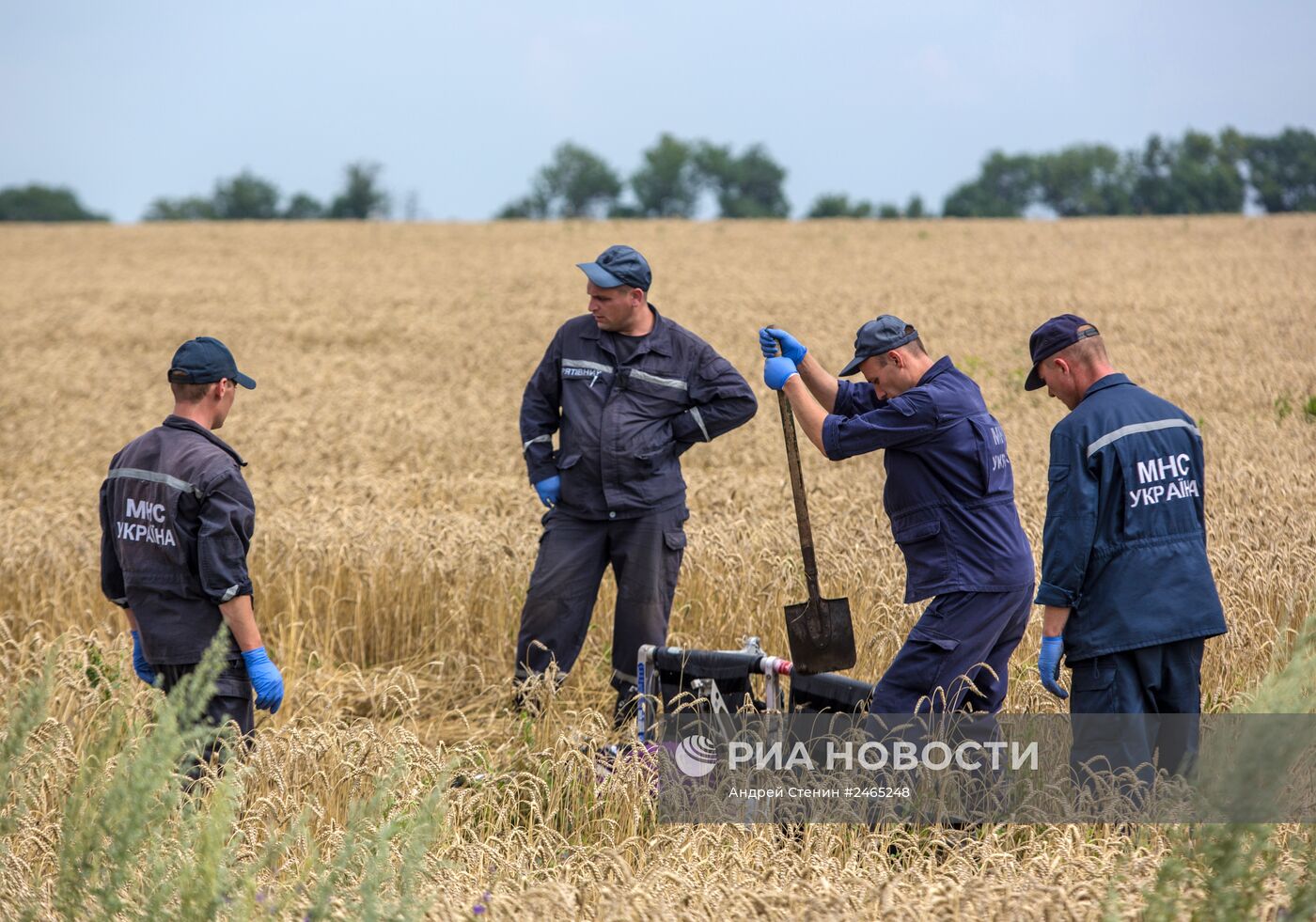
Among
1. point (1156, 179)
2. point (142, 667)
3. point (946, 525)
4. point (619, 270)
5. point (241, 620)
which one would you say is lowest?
point (142, 667)

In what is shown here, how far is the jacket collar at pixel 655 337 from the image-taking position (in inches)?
267

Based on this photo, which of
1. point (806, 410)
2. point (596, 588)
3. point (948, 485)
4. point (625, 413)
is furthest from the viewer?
point (596, 588)

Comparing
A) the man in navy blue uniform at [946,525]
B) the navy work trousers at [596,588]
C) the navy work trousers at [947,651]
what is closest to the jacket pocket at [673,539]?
the navy work trousers at [596,588]

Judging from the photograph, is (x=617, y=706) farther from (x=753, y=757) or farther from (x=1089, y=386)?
(x=1089, y=386)

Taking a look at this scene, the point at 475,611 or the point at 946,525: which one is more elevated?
the point at 946,525

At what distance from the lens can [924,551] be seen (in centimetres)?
519

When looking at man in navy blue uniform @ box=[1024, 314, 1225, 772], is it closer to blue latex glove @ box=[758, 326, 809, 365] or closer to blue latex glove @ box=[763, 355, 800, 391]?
blue latex glove @ box=[763, 355, 800, 391]

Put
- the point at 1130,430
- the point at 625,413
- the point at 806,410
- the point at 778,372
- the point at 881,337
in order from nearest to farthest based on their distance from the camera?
the point at 1130,430, the point at 881,337, the point at 806,410, the point at 778,372, the point at 625,413

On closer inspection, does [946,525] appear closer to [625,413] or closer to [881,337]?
[881,337]

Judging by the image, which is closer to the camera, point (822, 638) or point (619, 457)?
point (822, 638)

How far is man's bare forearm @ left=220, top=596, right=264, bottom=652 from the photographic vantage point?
512cm

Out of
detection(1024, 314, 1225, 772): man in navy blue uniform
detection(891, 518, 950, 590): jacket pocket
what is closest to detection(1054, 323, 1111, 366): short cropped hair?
detection(1024, 314, 1225, 772): man in navy blue uniform

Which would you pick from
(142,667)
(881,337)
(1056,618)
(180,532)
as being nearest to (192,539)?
(180,532)

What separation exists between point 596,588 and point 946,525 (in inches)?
88.7
